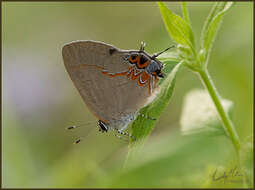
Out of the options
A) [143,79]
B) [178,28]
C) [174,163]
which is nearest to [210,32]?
[178,28]

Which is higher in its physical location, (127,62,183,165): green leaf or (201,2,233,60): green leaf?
(201,2,233,60): green leaf

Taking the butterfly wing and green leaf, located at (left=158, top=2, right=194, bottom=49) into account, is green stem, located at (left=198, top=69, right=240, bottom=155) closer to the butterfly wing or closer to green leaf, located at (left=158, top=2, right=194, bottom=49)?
green leaf, located at (left=158, top=2, right=194, bottom=49)

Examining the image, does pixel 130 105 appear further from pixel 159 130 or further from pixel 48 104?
pixel 48 104

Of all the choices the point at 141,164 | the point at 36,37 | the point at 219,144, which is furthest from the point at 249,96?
the point at 36,37

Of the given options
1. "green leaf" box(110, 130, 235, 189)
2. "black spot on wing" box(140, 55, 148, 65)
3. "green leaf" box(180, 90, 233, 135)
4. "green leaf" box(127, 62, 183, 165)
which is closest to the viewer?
"green leaf" box(127, 62, 183, 165)
